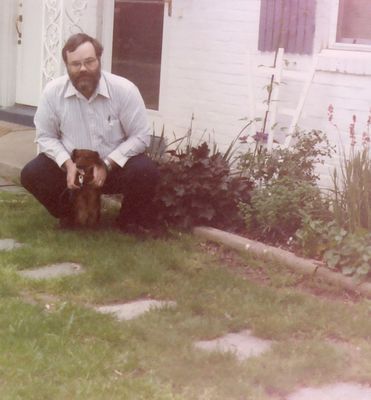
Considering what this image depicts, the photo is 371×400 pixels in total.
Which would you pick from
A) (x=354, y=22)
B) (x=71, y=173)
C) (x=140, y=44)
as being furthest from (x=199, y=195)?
(x=140, y=44)

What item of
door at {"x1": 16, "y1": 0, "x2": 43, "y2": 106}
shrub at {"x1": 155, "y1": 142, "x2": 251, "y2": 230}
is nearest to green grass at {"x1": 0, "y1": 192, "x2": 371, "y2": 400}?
shrub at {"x1": 155, "y1": 142, "x2": 251, "y2": 230}

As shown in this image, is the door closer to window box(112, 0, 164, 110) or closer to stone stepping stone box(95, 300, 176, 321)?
window box(112, 0, 164, 110)

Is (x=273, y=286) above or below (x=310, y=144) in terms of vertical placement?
below

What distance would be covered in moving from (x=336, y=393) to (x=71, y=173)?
2680mm

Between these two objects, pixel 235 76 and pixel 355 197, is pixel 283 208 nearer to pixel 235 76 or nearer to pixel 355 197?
pixel 355 197

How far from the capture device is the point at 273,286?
523 cm

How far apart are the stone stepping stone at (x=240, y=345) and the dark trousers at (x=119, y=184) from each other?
1.89 m

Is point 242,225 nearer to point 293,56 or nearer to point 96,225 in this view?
point 96,225

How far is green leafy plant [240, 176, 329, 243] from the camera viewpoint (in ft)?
19.2

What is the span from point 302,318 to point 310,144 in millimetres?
2068

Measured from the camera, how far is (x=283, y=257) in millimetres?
5590

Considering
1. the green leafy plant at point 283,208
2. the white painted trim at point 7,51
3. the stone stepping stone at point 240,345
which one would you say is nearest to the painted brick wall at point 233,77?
the green leafy plant at point 283,208

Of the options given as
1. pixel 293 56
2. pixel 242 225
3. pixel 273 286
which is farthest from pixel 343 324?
pixel 293 56

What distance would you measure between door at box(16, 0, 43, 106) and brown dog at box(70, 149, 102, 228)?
4.81 m
